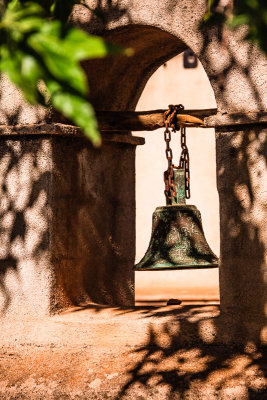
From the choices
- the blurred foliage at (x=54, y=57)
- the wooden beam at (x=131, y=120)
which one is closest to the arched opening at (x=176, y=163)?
the wooden beam at (x=131, y=120)

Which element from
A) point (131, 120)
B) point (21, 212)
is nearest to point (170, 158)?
point (131, 120)

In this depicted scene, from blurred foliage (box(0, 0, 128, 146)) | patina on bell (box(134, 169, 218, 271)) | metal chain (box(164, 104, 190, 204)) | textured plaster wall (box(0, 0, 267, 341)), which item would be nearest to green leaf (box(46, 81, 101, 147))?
blurred foliage (box(0, 0, 128, 146))

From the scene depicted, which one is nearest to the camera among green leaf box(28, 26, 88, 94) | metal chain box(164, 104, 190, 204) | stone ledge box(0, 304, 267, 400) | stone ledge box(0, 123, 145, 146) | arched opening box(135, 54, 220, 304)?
green leaf box(28, 26, 88, 94)

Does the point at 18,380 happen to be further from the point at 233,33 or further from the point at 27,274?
the point at 233,33

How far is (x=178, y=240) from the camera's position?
13.4 ft

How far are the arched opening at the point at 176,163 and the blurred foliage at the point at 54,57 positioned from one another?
801 cm

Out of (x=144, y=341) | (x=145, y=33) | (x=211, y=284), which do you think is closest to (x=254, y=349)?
(x=144, y=341)

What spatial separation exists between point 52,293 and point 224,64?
169 cm

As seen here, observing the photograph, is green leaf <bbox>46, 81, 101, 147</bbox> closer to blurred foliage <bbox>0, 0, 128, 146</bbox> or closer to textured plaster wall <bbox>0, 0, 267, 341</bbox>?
blurred foliage <bbox>0, 0, 128, 146</bbox>

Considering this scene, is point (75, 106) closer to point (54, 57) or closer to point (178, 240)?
point (54, 57)

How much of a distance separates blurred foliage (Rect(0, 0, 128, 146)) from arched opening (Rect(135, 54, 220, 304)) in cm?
801

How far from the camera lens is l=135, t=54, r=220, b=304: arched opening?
9547mm

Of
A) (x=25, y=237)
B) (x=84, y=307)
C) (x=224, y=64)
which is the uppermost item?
(x=224, y=64)

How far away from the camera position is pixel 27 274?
174 inches
